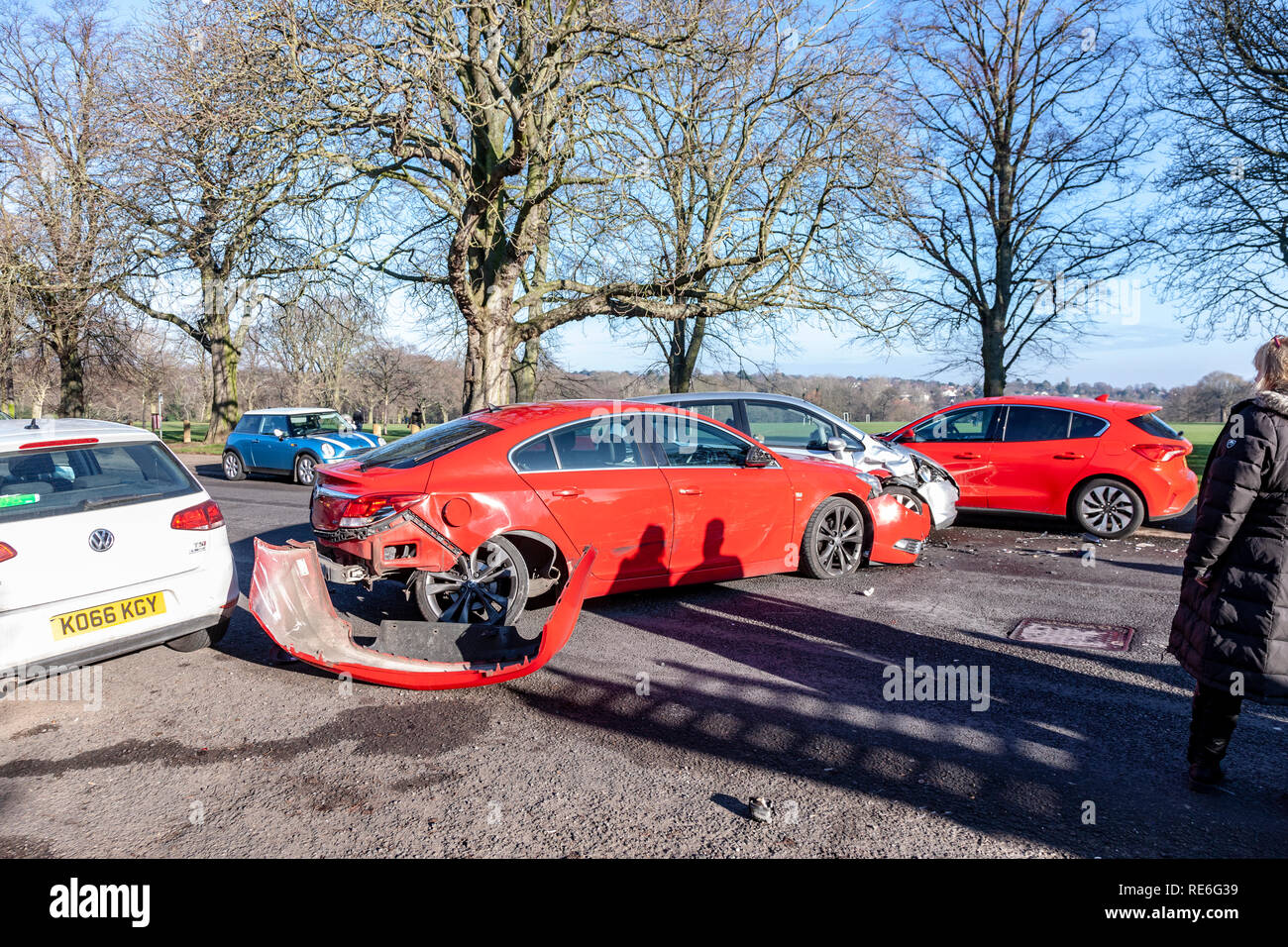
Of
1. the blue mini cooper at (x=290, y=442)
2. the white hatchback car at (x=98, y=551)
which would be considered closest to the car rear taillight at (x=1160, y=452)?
the white hatchback car at (x=98, y=551)

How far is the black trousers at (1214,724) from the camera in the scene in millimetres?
3475

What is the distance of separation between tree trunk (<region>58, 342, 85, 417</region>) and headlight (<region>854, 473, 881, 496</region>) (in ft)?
105

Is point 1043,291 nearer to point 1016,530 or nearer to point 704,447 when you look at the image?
point 1016,530

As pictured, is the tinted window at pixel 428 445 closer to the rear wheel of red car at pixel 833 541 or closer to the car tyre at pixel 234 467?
the rear wheel of red car at pixel 833 541

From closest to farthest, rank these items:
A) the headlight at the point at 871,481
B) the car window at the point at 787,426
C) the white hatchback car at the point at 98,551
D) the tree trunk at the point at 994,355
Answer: the white hatchback car at the point at 98,551
the headlight at the point at 871,481
the car window at the point at 787,426
the tree trunk at the point at 994,355

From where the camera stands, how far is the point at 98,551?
14.9ft

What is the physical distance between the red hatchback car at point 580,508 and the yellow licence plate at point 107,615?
1.01 m

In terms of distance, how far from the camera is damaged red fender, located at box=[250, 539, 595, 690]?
459 cm

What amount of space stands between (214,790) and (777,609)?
13.6 feet

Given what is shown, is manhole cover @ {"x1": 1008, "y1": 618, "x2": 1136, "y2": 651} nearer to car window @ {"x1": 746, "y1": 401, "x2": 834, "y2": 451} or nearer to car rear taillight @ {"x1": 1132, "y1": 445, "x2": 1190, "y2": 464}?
car window @ {"x1": 746, "y1": 401, "x2": 834, "y2": 451}

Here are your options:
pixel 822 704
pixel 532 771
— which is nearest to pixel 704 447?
pixel 822 704

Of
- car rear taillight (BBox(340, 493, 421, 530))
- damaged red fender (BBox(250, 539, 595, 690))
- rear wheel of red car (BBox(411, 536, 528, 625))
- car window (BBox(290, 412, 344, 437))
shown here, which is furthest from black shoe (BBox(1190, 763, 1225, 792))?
car window (BBox(290, 412, 344, 437))

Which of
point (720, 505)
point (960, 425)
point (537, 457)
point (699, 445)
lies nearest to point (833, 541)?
point (720, 505)

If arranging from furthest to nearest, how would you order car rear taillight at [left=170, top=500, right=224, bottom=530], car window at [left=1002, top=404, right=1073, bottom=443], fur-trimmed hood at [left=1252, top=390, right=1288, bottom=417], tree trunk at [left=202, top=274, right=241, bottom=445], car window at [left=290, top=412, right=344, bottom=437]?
tree trunk at [left=202, top=274, right=241, bottom=445] → car window at [left=290, top=412, right=344, bottom=437] → car window at [left=1002, top=404, right=1073, bottom=443] → car rear taillight at [left=170, top=500, right=224, bottom=530] → fur-trimmed hood at [left=1252, top=390, right=1288, bottom=417]
